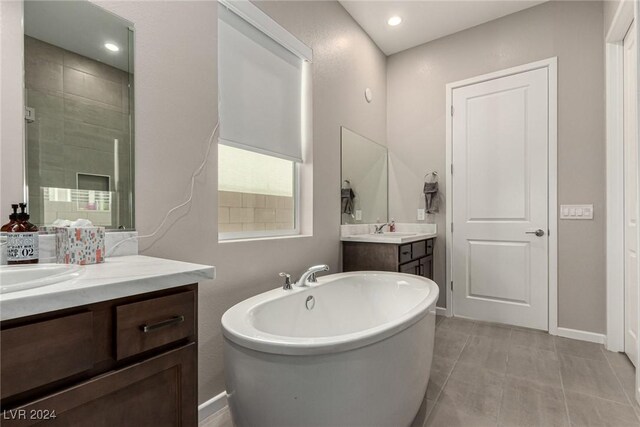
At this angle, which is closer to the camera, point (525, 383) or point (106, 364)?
point (106, 364)

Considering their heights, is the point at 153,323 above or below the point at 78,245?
below

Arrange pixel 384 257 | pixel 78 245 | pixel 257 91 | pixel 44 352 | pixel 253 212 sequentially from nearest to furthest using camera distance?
1. pixel 44 352
2. pixel 78 245
3. pixel 257 91
4. pixel 253 212
5. pixel 384 257

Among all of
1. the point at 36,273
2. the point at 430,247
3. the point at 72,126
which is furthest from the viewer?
the point at 430,247

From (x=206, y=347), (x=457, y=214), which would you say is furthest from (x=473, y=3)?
(x=206, y=347)

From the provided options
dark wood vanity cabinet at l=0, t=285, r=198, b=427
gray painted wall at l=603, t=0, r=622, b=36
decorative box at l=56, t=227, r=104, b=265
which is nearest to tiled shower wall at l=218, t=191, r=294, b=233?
decorative box at l=56, t=227, r=104, b=265

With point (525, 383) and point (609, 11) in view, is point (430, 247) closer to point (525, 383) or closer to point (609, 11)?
point (525, 383)

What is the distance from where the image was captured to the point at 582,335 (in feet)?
8.54

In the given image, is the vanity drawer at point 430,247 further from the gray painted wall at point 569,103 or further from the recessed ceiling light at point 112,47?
the recessed ceiling light at point 112,47

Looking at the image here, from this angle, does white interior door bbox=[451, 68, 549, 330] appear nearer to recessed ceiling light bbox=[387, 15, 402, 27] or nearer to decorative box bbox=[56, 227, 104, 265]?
recessed ceiling light bbox=[387, 15, 402, 27]

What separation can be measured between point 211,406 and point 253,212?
1.15 m

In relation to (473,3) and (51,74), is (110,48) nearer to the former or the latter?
(51,74)

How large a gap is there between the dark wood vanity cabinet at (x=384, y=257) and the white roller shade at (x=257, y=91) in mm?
958

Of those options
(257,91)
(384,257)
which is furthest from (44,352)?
(384,257)

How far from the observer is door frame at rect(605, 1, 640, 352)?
92.7 inches
